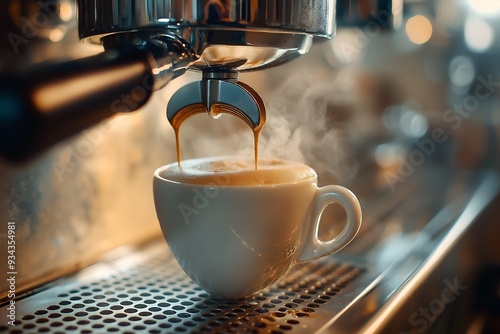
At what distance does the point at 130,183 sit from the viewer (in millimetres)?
652

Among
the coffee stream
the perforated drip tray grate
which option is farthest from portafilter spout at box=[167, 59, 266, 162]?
the perforated drip tray grate

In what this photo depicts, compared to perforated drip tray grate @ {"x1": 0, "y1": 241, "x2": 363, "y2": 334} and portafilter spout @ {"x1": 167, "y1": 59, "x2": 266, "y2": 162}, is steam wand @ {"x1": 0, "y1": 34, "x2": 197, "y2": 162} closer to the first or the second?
portafilter spout @ {"x1": 167, "y1": 59, "x2": 266, "y2": 162}

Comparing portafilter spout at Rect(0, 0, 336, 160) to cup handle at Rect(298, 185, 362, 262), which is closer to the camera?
portafilter spout at Rect(0, 0, 336, 160)

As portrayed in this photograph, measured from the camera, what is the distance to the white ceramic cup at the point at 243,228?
17.1 inches

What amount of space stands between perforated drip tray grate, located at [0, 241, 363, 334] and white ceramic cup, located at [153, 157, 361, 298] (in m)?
0.02

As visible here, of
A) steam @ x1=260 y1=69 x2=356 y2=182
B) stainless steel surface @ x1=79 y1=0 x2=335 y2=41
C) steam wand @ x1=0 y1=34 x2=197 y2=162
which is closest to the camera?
steam wand @ x1=0 y1=34 x2=197 y2=162

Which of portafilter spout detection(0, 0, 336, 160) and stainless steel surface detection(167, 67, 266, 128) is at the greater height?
portafilter spout detection(0, 0, 336, 160)

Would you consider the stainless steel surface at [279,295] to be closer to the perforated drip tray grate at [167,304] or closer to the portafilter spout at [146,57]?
the perforated drip tray grate at [167,304]

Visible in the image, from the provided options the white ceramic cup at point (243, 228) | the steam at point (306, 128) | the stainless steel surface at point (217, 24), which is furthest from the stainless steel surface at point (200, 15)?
the steam at point (306, 128)

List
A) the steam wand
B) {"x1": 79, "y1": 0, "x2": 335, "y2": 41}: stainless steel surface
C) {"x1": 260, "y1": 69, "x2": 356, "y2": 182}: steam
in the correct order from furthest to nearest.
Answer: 1. {"x1": 260, "y1": 69, "x2": 356, "y2": 182}: steam
2. {"x1": 79, "y1": 0, "x2": 335, "y2": 41}: stainless steel surface
3. the steam wand

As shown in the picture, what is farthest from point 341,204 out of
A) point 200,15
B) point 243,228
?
point 200,15

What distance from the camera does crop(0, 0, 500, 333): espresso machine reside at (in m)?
0.33

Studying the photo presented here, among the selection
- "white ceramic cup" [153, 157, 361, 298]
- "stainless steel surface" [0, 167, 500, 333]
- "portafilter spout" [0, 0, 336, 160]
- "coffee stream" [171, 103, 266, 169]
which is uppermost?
"portafilter spout" [0, 0, 336, 160]

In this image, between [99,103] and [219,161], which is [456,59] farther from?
[99,103]
